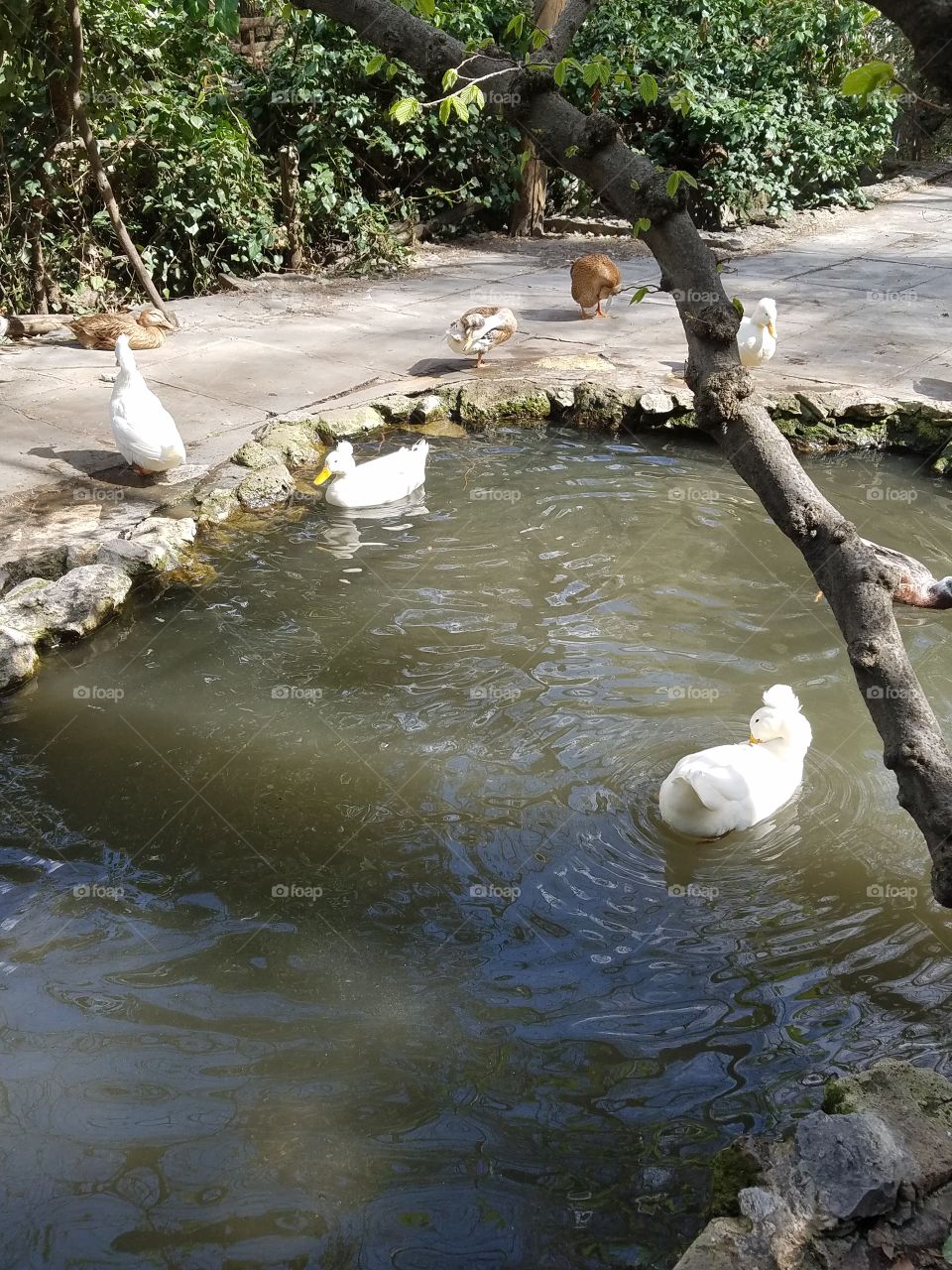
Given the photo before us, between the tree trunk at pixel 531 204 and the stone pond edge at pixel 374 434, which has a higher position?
the tree trunk at pixel 531 204

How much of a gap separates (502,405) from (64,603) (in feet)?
12.5

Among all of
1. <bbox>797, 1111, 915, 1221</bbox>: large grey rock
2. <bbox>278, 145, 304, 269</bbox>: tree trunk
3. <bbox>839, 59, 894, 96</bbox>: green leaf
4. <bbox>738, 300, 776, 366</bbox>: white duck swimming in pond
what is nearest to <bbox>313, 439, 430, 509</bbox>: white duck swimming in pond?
<bbox>738, 300, 776, 366</bbox>: white duck swimming in pond

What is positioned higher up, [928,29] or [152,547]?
[928,29]

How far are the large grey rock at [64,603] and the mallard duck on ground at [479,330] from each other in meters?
3.88

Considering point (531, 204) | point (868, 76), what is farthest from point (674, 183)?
point (531, 204)

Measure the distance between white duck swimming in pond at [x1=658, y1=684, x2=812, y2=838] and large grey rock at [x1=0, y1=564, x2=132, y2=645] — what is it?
290cm

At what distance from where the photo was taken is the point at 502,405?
27.4 feet

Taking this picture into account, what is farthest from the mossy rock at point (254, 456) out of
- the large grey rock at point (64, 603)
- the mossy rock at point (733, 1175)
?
the mossy rock at point (733, 1175)

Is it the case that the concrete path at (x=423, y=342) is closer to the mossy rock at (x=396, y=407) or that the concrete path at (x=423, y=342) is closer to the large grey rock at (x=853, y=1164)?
the mossy rock at (x=396, y=407)

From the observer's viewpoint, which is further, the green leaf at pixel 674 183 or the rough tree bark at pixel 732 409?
the green leaf at pixel 674 183

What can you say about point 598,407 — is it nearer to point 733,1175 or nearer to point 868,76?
point 733,1175

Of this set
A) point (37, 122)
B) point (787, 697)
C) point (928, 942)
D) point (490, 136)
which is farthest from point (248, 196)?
point (928, 942)

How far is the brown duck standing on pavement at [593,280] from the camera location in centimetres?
1012

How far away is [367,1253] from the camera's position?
2734 mm
